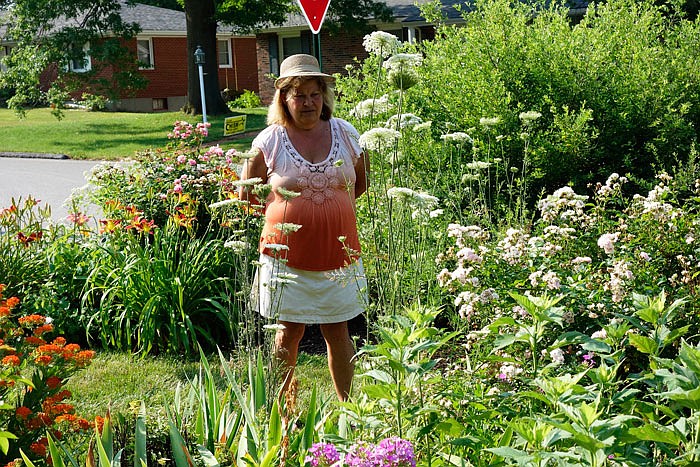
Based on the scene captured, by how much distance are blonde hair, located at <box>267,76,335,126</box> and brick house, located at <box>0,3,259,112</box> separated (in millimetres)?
32529

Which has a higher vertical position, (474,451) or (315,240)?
(315,240)

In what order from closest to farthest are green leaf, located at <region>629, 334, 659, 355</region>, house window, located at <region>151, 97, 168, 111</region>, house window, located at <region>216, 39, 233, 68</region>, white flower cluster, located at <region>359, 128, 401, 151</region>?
green leaf, located at <region>629, 334, 659, 355</region>, white flower cluster, located at <region>359, 128, 401, 151</region>, house window, located at <region>151, 97, 168, 111</region>, house window, located at <region>216, 39, 233, 68</region>

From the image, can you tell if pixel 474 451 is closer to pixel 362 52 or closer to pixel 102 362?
pixel 102 362

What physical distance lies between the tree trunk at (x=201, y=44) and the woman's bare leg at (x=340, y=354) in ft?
73.7

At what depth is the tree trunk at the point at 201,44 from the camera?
26.3 m

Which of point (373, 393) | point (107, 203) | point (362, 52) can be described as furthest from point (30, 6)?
point (373, 393)

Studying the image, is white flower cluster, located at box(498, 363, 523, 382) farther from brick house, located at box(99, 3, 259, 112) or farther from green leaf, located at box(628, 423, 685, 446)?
brick house, located at box(99, 3, 259, 112)

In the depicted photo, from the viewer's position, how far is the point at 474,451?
2588 millimetres

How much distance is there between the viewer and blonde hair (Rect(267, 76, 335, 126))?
4.16m

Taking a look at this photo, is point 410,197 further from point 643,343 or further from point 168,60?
point 168,60

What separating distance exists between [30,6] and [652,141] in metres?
19.4

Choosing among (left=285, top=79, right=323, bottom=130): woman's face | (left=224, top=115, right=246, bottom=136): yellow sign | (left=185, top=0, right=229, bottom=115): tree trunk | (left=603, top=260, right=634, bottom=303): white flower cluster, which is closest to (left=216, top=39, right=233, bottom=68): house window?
(left=185, top=0, right=229, bottom=115): tree trunk

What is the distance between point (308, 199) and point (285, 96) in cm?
53

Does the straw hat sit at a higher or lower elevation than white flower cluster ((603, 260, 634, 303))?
higher
